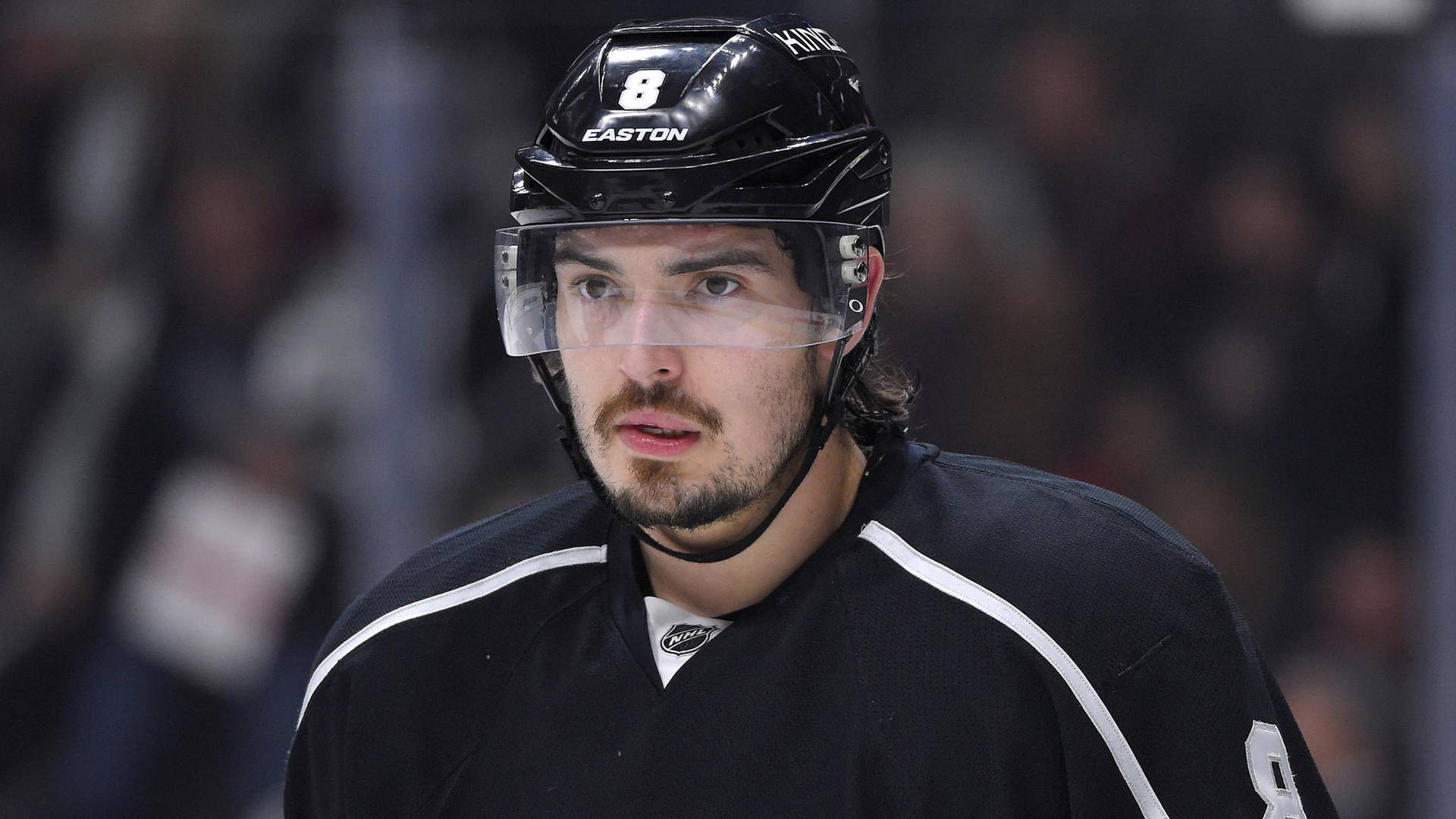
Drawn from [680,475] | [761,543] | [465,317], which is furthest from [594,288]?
[465,317]

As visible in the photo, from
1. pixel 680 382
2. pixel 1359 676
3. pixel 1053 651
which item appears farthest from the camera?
pixel 1359 676

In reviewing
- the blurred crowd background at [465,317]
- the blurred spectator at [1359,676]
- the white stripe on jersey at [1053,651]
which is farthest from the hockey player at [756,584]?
the blurred spectator at [1359,676]

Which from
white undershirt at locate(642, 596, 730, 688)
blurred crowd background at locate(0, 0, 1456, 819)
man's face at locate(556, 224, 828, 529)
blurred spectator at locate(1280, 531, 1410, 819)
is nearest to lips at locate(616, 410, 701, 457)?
man's face at locate(556, 224, 828, 529)

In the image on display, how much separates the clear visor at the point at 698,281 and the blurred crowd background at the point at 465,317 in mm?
1585

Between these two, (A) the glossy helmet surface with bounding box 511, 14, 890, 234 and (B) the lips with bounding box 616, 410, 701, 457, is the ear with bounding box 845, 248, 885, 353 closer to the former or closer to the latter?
(A) the glossy helmet surface with bounding box 511, 14, 890, 234

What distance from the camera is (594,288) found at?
5.98 feet

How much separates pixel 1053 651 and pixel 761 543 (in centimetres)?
36

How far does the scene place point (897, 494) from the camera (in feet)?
6.12

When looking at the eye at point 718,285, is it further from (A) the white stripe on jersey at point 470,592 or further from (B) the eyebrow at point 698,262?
(A) the white stripe on jersey at point 470,592

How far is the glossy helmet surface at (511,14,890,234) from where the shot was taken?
5.71ft

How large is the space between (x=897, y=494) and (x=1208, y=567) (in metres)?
0.33

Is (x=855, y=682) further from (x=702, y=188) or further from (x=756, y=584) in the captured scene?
(x=702, y=188)

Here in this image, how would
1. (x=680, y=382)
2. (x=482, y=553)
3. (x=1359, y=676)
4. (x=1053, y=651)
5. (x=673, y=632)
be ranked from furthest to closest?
(x=1359, y=676), (x=482, y=553), (x=673, y=632), (x=680, y=382), (x=1053, y=651)

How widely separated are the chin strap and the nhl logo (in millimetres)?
76
